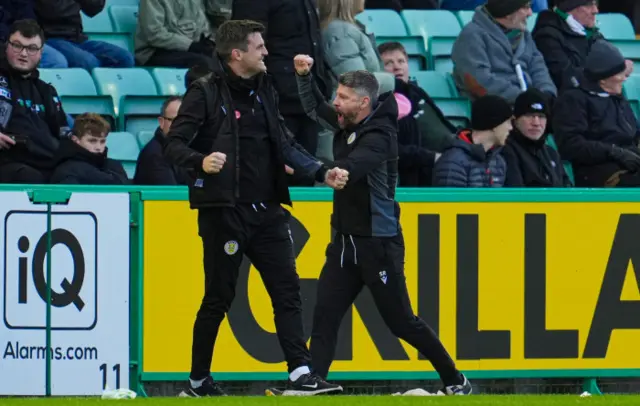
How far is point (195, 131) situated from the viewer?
26.0ft

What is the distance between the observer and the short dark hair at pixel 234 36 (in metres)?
7.99

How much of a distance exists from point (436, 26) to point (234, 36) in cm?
645

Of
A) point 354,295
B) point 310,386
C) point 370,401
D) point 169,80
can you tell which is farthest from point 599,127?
point 370,401

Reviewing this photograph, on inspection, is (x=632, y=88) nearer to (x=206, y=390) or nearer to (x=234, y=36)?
(x=234, y=36)

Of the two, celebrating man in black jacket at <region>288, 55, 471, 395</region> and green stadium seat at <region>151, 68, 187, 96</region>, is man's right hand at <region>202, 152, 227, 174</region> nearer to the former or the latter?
celebrating man in black jacket at <region>288, 55, 471, 395</region>

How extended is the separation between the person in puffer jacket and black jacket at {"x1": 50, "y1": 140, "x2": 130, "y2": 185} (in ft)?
7.46

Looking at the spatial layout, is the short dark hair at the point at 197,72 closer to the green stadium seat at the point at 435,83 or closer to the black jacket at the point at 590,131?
the green stadium seat at the point at 435,83

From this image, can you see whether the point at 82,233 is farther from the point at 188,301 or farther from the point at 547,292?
the point at 547,292

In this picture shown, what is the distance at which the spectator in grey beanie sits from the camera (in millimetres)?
11703

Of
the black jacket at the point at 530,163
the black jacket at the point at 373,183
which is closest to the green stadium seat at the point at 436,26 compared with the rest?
the black jacket at the point at 530,163

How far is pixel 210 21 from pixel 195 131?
15.4 feet

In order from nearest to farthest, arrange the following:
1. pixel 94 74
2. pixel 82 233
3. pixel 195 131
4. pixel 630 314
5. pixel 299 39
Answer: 1. pixel 195 131
2. pixel 82 233
3. pixel 630 314
4. pixel 299 39
5. pixel 94 74

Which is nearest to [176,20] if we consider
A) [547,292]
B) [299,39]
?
[299,39]

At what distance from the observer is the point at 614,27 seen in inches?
607
